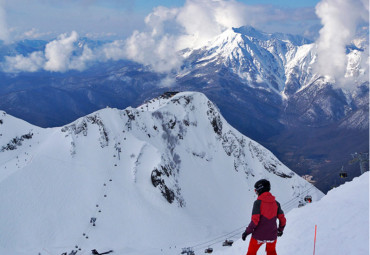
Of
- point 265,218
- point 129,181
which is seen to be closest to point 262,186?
point 265,218

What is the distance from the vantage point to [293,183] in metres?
121

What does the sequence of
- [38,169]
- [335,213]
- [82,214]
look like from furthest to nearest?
[38,169], [82,214], [335,213]

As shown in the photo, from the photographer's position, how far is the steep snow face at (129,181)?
59094mm

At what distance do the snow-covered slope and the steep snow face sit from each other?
41.9m

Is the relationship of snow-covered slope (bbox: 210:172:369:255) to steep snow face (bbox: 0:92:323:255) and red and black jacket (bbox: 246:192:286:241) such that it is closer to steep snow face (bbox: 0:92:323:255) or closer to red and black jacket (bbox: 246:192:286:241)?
red and black jacket (bbox: 246:192:286:241)

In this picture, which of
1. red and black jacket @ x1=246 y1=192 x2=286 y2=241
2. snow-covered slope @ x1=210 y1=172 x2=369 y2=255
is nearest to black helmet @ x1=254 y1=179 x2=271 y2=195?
red and black jacket @ x1=246 y1=192 x2=286 y2=241

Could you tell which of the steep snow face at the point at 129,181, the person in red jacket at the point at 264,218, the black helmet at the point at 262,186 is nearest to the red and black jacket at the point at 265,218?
the person in red jacket at the point at 264,218

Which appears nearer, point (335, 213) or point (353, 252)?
point (353, 252)

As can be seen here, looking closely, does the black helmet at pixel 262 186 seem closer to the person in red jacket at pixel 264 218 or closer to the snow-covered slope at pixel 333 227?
the person in red jacket at pixel 264 218

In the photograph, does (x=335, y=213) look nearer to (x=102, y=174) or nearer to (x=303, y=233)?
(x=303, y=233)

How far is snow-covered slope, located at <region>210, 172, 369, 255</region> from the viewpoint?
17.0 m

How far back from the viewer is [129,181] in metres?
76.2

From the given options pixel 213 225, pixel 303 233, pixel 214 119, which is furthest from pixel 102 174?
pixel 303 233

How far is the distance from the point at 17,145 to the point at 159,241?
4483 cm
